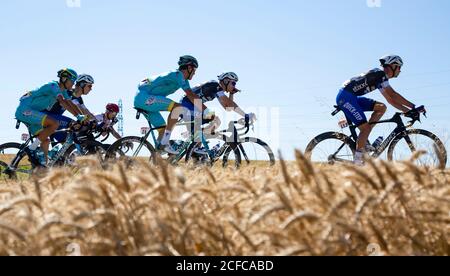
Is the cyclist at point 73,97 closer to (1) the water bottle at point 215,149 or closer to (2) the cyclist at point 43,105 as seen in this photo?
(2) the cyclist at point 43,105

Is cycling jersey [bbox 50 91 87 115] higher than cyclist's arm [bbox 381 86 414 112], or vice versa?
cycling jersey [bbox 50 91 87 115]

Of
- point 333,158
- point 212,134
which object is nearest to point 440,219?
point 333,158

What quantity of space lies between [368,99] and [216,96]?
3.82m

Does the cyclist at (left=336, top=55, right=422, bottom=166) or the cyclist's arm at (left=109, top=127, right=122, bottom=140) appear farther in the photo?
the cyclist's arm at (left=109, top=127, right=122, bottom=140)

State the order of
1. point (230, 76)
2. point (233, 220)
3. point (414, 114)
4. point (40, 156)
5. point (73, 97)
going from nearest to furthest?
1. point (233, 220)
2. point (414, 114)
3. point (230, 76)
4. point (73, 97)
5. point (40, 156)

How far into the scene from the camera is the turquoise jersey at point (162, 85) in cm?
1351

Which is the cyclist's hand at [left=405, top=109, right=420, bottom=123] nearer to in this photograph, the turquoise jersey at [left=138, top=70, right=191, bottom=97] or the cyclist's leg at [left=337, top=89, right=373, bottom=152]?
the cyclist's leg at [left=337, top=89, right=373, bottom=152]

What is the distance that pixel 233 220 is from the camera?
3230 millimetres

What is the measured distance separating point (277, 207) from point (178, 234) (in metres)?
0.76

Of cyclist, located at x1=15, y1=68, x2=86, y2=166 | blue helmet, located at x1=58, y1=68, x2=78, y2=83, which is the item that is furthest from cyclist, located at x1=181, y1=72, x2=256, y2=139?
cyclist, located at x1=15, y1=68, x2=86, y2=166

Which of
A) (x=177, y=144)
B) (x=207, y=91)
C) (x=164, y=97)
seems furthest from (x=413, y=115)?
(x=164, y=97)

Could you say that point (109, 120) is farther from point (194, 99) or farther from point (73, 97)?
point (194, 99)

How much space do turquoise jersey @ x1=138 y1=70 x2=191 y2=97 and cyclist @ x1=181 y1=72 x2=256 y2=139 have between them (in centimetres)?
57

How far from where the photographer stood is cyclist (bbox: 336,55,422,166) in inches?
496
